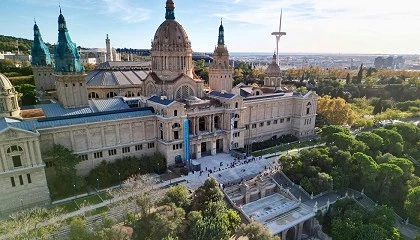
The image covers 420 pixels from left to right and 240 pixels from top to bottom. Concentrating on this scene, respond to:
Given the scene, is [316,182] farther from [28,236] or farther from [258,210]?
[28,236]

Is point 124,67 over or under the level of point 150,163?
over

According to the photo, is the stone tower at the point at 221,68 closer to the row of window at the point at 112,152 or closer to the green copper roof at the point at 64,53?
the row of window at the point at 112,152

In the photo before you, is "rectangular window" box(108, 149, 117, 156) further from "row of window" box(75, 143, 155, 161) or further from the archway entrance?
the archway entrance

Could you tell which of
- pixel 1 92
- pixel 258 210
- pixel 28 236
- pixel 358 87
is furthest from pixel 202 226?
pixel 358 87

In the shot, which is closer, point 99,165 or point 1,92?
point 1,92

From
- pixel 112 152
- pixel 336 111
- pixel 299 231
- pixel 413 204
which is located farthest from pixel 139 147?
pixel 336 111

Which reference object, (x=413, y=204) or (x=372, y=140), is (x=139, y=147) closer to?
(x=413, y=204)
